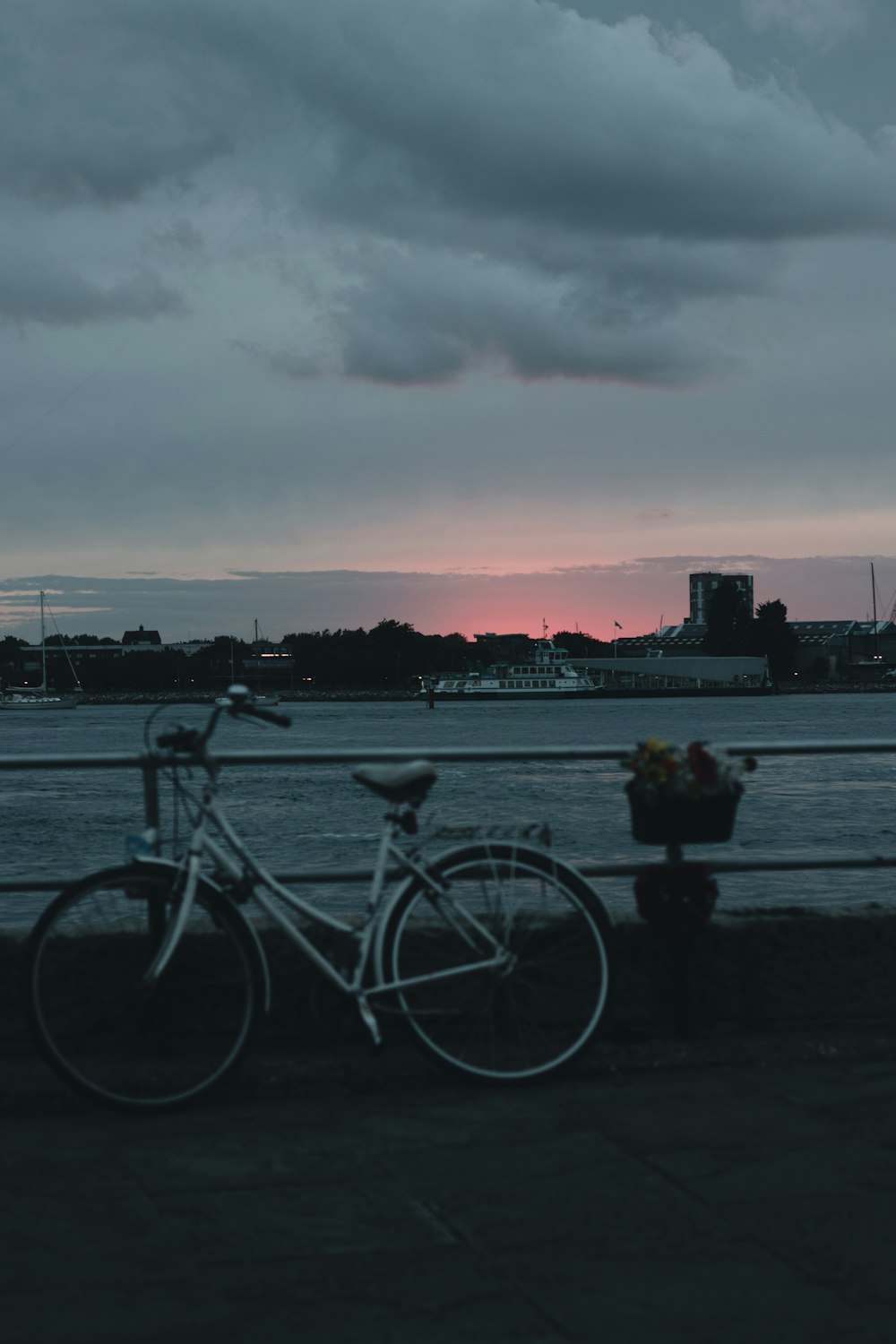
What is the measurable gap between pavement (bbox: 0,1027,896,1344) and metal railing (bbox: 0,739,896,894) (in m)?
0.62

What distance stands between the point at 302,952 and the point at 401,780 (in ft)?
2.14

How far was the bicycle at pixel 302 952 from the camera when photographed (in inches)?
175

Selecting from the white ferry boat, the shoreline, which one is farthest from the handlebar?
the shoreline

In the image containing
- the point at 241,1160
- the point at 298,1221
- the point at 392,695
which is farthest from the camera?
the point at 392,695

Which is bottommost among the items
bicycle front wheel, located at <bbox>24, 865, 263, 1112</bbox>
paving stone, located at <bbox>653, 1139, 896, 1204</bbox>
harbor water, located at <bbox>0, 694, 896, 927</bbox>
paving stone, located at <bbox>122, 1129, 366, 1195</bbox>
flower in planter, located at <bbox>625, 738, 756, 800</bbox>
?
harbor water, located at <bbox>0, 694, 896, 927</bbox>

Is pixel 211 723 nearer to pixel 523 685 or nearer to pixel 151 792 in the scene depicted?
pixel 151 792

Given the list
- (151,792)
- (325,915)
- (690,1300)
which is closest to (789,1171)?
(690,1300)

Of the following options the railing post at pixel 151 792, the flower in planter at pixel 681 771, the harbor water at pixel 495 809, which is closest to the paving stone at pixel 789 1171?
the harbor water at pixel 495 809

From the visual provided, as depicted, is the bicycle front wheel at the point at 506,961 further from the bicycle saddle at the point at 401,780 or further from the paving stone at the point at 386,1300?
the paving stone at the point at 386,1300

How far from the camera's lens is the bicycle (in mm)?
4445

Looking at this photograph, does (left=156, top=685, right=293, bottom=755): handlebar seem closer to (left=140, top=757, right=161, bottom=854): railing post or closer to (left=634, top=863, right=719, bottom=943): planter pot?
(left=140, top=757, right=161, bottom=854): railing post

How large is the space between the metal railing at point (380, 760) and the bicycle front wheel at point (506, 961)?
0.32 m

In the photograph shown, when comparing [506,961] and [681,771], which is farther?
[681,771]

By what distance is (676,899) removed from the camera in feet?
16.6
